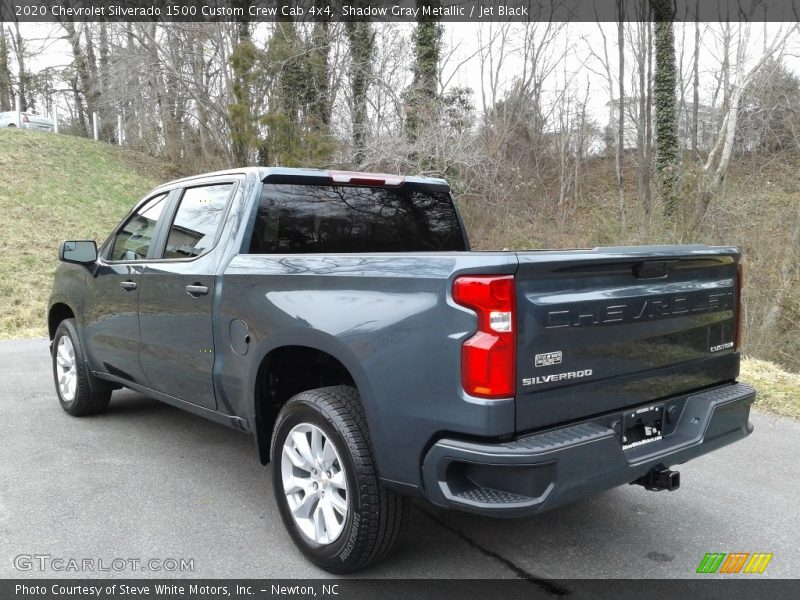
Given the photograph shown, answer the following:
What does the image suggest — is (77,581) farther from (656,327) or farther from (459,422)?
(656,327)

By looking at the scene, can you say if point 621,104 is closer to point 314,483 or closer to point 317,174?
point 317,174

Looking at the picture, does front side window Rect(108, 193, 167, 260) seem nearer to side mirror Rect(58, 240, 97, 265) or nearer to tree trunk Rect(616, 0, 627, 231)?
side mirror Rect(58, 240, 97, 265)

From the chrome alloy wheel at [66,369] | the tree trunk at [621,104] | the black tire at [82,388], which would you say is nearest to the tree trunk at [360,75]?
the tree trunk at [621,104]

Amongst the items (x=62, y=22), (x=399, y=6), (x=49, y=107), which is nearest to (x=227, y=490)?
(x=399, y=6)

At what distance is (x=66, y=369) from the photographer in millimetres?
5598

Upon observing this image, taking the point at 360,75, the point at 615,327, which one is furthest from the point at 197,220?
the point at 360,75

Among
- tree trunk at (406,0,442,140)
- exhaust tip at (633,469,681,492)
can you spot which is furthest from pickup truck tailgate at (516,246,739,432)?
tree trunk at (406,0,442,140)

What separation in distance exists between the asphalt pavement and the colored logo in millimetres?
42

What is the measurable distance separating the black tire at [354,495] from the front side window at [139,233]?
7.15ft

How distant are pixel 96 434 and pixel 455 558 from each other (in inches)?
127

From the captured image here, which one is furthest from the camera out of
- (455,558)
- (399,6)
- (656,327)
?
(399,6)

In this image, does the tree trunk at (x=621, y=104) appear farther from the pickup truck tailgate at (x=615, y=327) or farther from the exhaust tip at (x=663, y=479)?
the exhaust tip at (x=663, y=479)

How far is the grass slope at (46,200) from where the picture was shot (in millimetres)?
14258

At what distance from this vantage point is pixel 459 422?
246 centimetres
